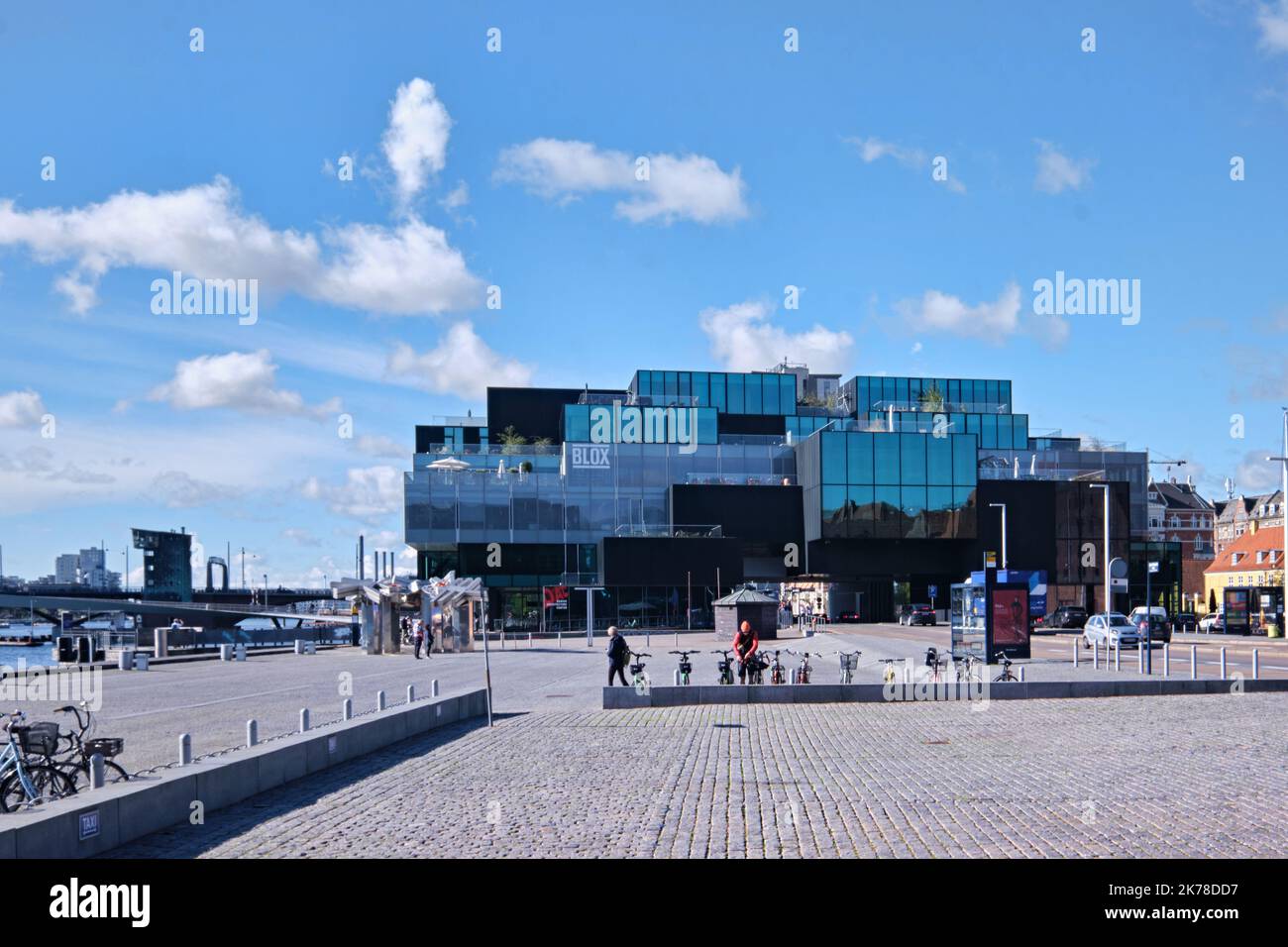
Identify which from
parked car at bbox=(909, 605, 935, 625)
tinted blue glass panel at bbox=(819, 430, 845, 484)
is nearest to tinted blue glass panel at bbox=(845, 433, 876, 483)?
tinted blue glass panel at bbox=(819, 430, 845, 484)

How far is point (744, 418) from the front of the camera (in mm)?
106188

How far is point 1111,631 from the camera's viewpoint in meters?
48.5

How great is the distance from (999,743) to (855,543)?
2799 inches

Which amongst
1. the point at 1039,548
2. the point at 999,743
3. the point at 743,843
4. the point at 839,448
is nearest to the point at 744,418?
the point at 839,448

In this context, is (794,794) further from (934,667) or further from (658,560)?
(658,560)

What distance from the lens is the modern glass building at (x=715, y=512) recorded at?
8544 centimetres

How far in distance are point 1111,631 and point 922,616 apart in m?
34.3

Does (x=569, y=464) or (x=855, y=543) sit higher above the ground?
(x=569, y=464)

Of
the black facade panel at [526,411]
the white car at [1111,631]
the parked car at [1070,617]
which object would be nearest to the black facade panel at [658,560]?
the parked car at [1070,617]

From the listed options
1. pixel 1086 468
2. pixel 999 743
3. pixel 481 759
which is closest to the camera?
pixel 481 759

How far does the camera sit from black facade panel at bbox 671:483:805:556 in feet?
288

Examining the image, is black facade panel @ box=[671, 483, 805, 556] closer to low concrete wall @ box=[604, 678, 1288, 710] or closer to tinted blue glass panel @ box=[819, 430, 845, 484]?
tinted blue glass panel @ box=[819, 430, 845, 484]
